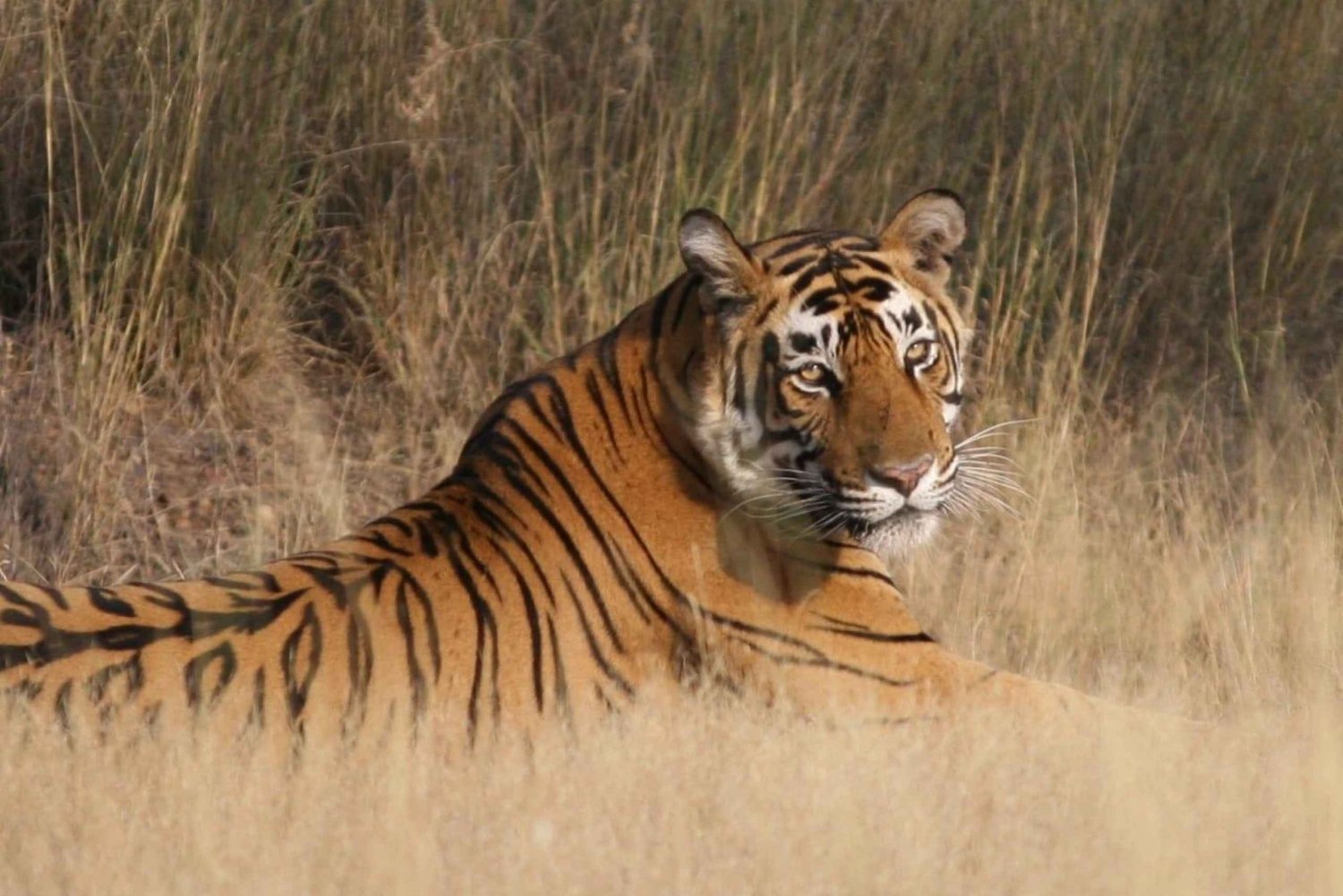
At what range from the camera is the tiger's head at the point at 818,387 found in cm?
435

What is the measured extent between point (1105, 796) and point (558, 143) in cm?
369

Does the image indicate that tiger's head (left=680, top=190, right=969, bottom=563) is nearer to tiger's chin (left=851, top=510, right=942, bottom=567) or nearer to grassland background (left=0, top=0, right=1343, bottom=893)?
tiger's chin (left=851, top=510, right=942, bottom=567)

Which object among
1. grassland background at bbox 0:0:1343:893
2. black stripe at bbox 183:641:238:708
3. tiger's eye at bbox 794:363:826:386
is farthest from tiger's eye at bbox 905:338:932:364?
black stripe at bbox 183:641:238:708

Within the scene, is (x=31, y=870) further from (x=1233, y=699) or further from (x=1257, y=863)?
(x=1233, y=699)

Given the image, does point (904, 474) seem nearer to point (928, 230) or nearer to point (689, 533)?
point (689, 533)

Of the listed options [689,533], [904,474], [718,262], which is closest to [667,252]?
[718,262]

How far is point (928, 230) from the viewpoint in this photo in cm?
465

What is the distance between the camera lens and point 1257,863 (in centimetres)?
346

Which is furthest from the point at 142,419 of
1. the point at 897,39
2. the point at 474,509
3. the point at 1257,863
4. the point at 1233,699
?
the point at 1257,863

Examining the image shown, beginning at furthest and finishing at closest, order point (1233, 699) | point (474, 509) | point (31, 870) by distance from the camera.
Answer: point (1233, 699) → point (474, 509) → point (31, 870)

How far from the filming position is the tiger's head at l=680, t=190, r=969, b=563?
4348 mm

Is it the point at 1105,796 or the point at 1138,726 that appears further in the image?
the point at 1138,726

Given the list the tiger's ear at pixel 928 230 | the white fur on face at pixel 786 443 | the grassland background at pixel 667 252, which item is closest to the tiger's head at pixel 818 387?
the white fur on face at pixel 786 443

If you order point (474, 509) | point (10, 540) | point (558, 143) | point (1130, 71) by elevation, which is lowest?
Answer: point (10, 540)
